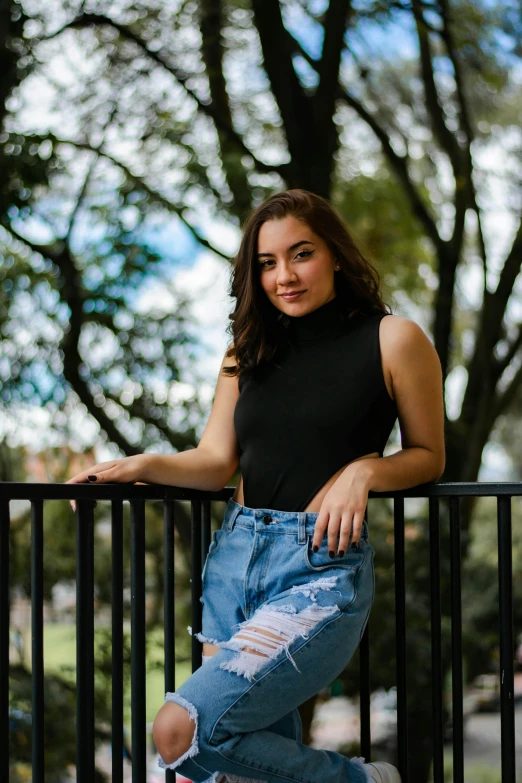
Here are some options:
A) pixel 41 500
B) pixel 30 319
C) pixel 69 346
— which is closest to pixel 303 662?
pixel 41 500

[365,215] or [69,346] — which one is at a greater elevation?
[365,215]

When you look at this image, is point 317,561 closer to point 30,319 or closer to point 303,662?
point 303,662

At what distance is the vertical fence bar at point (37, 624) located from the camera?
1666 millimetres

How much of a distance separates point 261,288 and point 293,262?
12 centimetres

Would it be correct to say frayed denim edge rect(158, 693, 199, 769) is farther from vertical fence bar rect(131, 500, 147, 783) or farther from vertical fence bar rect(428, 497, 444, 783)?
vertical fence bar rect(428, 497, 444, 783)

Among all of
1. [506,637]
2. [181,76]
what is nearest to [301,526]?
[506,637]

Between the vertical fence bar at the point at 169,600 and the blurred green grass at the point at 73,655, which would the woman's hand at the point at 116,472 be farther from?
the blurred green grass at the point at 73,655

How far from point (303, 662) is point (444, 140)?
6406mm

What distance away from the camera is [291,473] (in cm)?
190

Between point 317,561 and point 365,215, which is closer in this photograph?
point 317,561

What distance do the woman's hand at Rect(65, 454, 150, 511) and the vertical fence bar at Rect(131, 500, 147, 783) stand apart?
71 mm

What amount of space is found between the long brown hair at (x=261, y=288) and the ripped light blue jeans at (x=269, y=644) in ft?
1.29

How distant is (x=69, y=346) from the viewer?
6465 mm

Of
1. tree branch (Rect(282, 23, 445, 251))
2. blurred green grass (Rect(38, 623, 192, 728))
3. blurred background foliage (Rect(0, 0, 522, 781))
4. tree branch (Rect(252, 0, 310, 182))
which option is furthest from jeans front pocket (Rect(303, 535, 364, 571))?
tree branch (Rect(282, 23, 445, 251))
